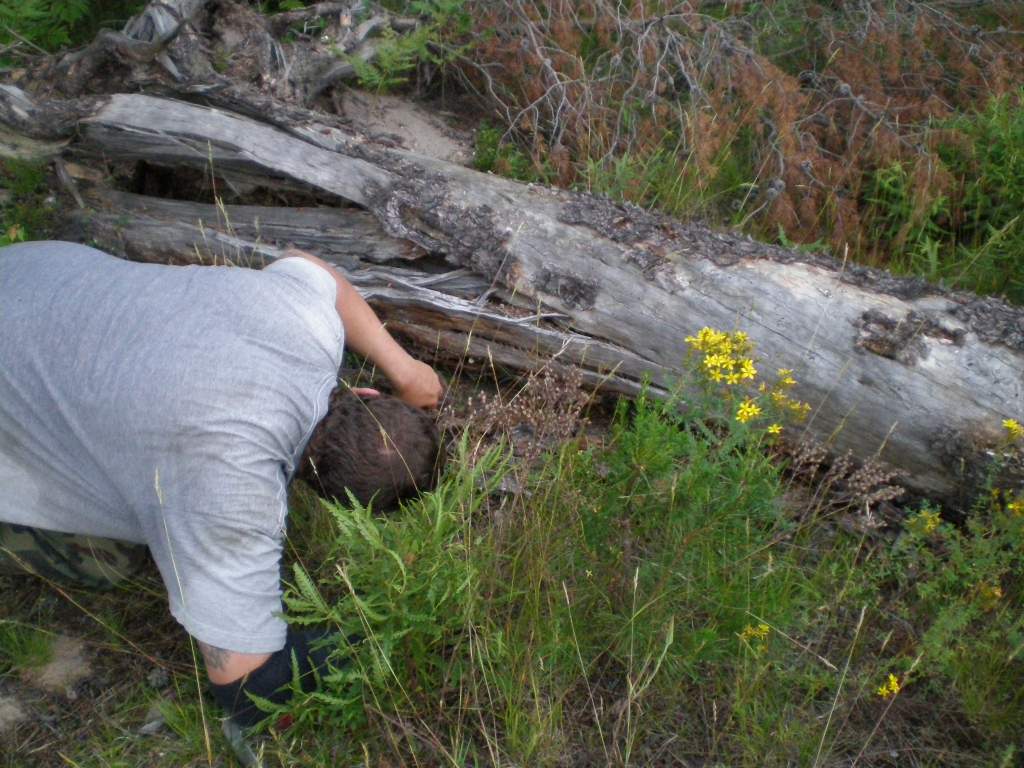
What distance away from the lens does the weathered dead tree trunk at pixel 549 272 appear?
3.22m

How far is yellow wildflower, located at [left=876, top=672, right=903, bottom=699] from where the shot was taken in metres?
2.47

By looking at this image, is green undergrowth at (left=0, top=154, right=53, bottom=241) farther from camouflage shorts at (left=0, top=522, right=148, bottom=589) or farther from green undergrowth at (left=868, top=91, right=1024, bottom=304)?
green undergrowth at (left=868, top=91, right=1024, bottom=304)

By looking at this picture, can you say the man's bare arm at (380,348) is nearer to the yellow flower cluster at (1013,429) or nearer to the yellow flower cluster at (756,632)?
the yellow flower cluster at (756,632)

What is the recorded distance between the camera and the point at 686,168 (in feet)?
14.6

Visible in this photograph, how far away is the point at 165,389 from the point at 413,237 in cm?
150

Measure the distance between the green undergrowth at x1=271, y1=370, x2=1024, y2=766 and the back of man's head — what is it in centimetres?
9

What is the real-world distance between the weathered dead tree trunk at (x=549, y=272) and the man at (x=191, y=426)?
860 mm

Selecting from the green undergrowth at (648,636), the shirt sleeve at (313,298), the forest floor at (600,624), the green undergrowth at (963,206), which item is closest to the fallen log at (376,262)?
the forest floor at (600,624)

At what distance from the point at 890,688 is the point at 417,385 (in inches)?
→ 68.0

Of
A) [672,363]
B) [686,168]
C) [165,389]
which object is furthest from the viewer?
[686,168]

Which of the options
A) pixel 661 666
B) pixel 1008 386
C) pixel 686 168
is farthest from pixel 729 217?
pixel 661 666

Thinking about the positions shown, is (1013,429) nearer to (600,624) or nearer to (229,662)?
(600,624)

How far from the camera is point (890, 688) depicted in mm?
2592

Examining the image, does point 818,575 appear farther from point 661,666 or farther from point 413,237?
point 413,237
